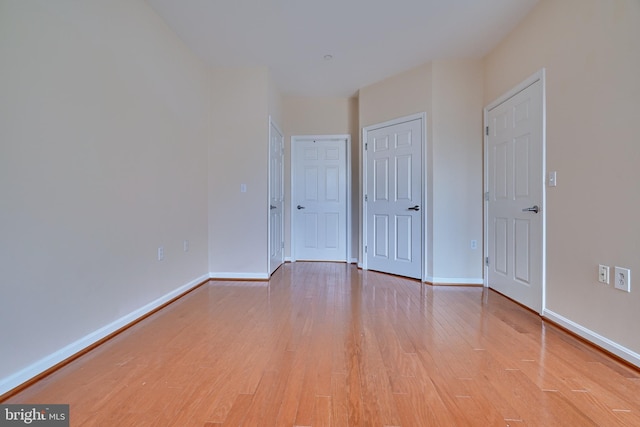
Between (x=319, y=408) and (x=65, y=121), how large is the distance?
6.44 feet

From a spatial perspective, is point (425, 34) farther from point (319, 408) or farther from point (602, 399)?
point (319, 408)

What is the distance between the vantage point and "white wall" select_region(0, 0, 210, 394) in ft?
4.46

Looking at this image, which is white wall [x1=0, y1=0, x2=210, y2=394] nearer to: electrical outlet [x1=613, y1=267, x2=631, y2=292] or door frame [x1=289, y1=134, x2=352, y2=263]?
door frame [x1=289, y1=134, x2=352, y2=263]

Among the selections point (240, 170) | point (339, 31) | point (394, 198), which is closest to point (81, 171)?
point (240, 170)

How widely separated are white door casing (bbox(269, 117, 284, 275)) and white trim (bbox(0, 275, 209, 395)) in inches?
56.2

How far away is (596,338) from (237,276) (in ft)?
10.3

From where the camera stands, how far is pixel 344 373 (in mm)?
1470

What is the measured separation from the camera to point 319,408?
47.8 inches

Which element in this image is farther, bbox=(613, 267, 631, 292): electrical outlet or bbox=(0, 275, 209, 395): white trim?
bbox=(613, 267, 631, 292): electrical outlet

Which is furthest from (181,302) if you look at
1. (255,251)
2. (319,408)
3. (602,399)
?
(602,399)

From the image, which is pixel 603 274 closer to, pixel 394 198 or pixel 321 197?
pixel 394 198

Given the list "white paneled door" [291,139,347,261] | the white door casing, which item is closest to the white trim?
the white door casing

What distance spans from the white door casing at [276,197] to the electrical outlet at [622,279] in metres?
3.00

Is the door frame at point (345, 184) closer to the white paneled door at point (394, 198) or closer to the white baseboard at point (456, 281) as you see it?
the white paneled door at point (394, 198)
